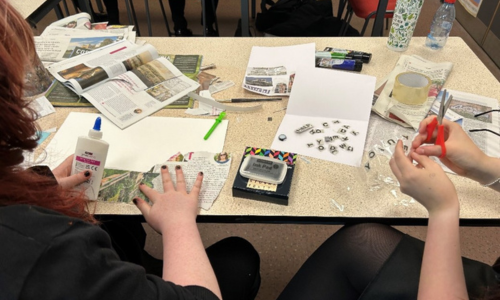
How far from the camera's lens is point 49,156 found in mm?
894

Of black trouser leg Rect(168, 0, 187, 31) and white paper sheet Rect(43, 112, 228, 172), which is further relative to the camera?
black trouser leg Rect(168, 0, 187, 31)

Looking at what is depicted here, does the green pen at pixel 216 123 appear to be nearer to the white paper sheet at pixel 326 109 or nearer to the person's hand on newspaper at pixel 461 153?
the white paper sheet at pixel 326 109

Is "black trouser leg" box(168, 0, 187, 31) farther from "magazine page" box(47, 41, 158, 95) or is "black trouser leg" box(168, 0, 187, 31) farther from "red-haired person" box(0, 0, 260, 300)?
"red-haired person" box(0, 0, 260, 300)

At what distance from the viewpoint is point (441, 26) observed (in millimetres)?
1280

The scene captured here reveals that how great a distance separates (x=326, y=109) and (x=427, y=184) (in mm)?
379

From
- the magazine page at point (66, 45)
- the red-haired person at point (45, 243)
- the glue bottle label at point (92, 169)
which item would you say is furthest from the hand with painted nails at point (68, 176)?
the magazine page at point (66, 45)

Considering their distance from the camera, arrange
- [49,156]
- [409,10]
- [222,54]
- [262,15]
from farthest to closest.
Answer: [262,15], [222,54], [409,10], [49,156]

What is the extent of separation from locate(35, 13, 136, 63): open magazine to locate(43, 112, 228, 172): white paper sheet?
1.17 feet

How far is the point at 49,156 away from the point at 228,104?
49cm

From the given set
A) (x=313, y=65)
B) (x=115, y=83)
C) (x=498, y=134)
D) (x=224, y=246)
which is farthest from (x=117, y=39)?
(x=498, y=134)

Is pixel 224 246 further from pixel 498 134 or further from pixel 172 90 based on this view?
pixel 498 134

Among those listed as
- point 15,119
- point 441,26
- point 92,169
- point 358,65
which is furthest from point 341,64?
point 15,119

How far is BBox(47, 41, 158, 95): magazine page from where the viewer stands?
43.1 inches

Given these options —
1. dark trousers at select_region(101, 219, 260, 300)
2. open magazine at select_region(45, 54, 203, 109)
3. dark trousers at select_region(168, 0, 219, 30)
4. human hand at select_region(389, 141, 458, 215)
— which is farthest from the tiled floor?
dark trousers at select_region(168, 0, 219, 30)
